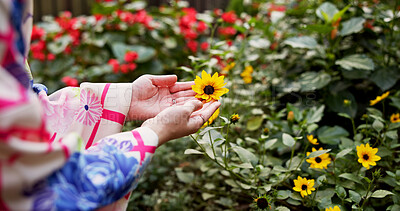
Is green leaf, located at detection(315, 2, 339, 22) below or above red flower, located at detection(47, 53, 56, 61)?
above

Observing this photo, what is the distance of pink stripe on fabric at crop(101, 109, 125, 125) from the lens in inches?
35.9

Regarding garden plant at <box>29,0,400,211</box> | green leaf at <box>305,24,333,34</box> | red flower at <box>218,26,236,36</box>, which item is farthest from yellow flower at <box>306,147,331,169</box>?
red flower at <box>218,26,236,36</box>

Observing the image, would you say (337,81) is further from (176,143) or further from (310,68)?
(176,143)

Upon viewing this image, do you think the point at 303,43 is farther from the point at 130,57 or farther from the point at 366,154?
the point at 130,57

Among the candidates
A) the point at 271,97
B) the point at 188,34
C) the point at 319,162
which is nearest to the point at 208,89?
the point at 319,162

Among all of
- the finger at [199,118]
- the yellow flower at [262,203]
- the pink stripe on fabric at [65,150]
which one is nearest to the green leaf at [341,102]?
the yellow flower at [262,203]

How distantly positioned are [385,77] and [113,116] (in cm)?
116

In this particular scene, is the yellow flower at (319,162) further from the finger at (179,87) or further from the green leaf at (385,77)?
the green leaf at (385,77)

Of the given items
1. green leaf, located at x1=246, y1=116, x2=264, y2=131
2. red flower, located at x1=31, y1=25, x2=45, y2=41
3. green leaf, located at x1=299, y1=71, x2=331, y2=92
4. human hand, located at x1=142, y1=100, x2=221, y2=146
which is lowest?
green leaf, located at x1=246, y1=116, x2=264, y2=131

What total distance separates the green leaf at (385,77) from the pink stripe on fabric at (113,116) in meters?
1.09

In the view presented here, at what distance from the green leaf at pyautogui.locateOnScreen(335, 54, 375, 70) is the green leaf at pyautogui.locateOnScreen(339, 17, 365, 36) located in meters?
0.11

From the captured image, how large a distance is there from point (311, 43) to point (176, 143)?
806 mm

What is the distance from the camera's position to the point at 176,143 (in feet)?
5.68

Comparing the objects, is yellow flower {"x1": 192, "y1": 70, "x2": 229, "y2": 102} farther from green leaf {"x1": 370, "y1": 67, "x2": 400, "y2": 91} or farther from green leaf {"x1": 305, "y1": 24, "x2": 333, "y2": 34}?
green leaf {"x1": 370, "y1": 67, "x2": 400, "y2": 91}
